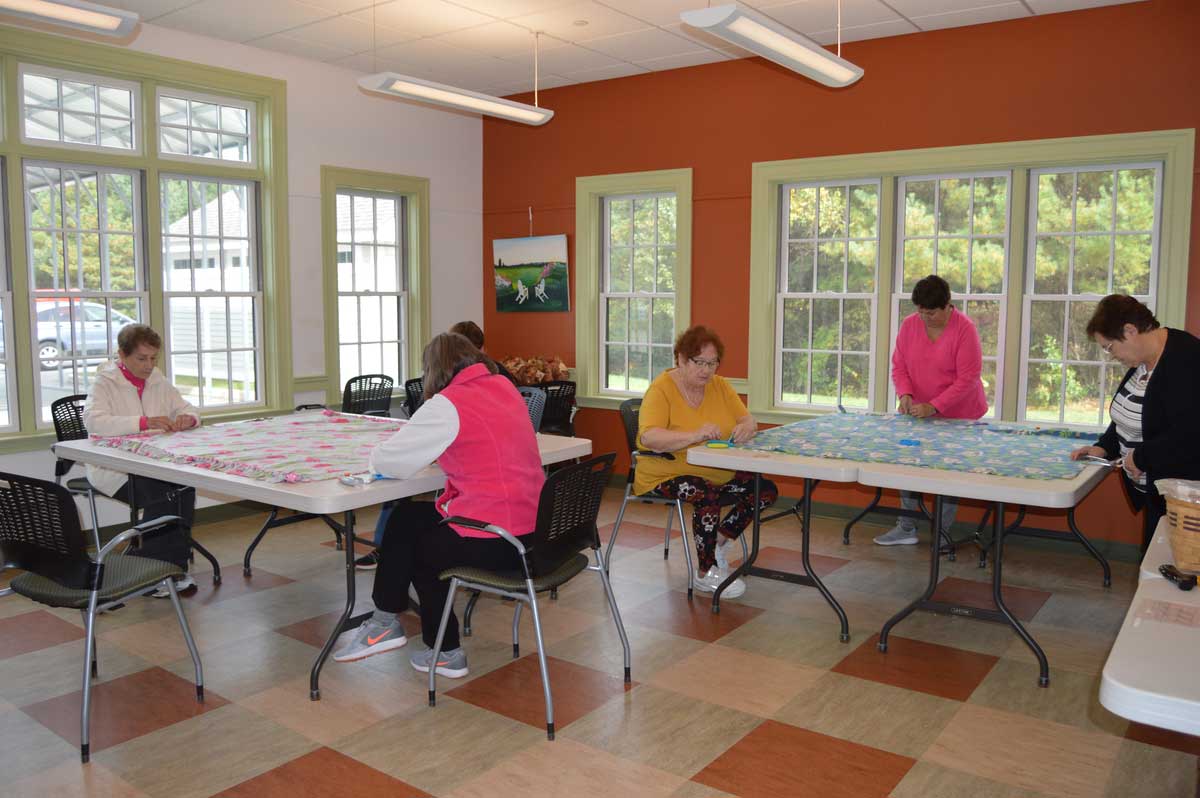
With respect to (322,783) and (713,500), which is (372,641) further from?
(713,500)

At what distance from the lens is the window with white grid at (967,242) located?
19.5ft

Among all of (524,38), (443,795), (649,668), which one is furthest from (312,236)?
(443,795)

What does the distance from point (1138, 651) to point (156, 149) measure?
20.0 ft

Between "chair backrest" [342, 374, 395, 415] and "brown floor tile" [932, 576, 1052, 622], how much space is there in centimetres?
392

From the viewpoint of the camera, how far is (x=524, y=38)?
20.2 ft

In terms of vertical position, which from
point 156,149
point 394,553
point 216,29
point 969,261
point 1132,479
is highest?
point 216,29

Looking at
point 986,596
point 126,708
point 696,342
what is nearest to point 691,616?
point 696,342

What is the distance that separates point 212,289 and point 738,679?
460cm

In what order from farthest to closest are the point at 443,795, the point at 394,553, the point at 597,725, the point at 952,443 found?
the point at 952,443
the point at 394,553
the point at 597,725
the point at 443,795

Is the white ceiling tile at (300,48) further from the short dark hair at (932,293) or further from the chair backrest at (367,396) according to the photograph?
the short dark hair at (932,293)

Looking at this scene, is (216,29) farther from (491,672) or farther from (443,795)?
(443,795)

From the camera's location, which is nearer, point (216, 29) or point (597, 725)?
point (597, 725)

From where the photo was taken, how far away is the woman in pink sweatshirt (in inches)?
207

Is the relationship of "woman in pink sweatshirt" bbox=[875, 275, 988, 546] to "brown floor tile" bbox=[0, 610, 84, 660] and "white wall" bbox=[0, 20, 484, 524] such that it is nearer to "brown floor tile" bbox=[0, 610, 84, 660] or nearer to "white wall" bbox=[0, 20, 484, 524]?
"white wall" bbox=[0, 20, 484, 524]
